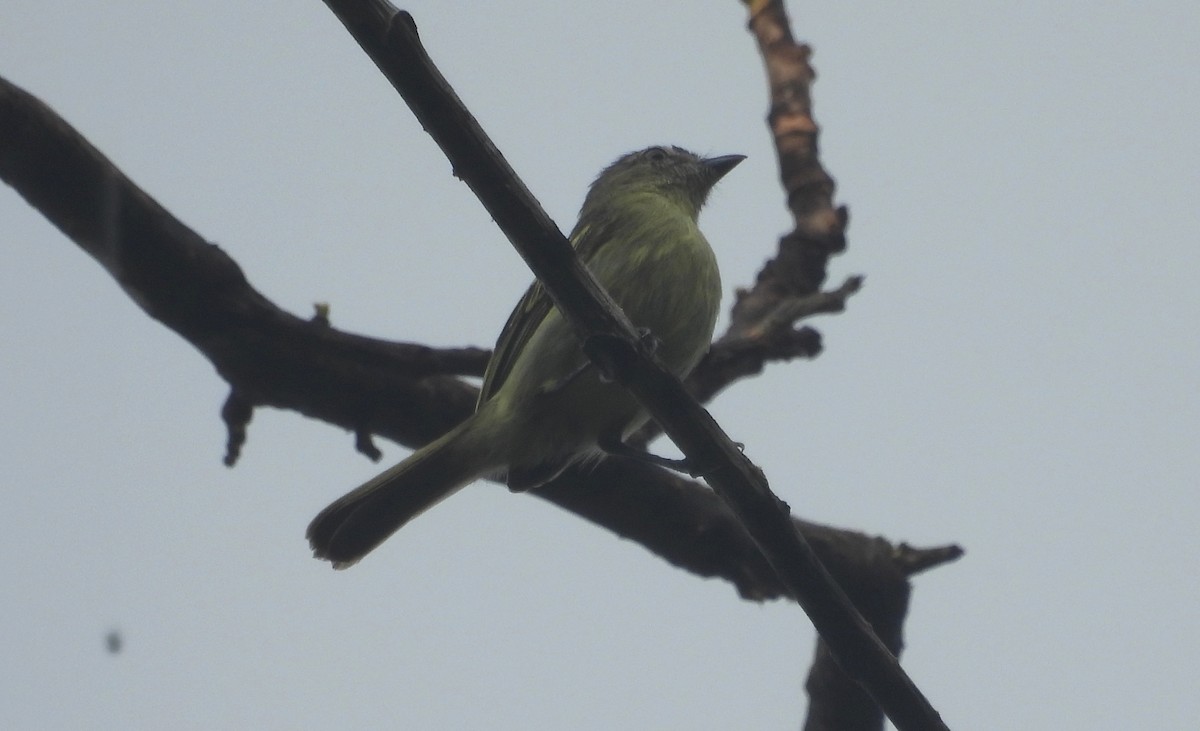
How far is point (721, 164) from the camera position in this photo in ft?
21.3

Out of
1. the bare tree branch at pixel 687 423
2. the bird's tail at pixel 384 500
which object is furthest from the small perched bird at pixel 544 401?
the bare tree branch at pixel 687 423

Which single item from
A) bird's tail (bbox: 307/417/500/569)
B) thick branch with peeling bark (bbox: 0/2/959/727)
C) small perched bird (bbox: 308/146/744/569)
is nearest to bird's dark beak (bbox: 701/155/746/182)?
thick branch with peeling bark (bbox: 0/2/959/727)

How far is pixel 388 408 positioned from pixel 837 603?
1894 millimetres

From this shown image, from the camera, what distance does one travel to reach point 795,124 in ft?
19.7

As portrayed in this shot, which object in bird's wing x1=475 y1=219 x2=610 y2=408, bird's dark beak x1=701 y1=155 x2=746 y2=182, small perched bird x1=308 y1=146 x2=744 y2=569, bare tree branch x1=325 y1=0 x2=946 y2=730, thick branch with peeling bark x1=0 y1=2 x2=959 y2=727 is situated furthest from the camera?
bird's dark beak x1=701 y1=155 x2=746 y2=182

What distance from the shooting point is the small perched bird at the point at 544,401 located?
4.49 m

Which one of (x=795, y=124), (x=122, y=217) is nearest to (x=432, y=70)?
(x=122, y=217)

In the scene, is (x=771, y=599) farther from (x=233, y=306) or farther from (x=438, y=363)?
(x=233, y=306)

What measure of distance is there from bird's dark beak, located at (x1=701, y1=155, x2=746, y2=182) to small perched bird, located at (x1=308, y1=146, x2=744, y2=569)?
163 centimetres

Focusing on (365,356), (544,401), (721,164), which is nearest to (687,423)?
(544,401)

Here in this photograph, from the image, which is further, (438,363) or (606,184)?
(606,184)

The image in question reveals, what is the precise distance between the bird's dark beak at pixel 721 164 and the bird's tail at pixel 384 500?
2.52 meters

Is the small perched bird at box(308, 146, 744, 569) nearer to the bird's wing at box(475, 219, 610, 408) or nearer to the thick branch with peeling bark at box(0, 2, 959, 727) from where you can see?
the bird's wing at box(475, 219, 610, 408)

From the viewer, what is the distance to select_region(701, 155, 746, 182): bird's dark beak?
650 centimetres
